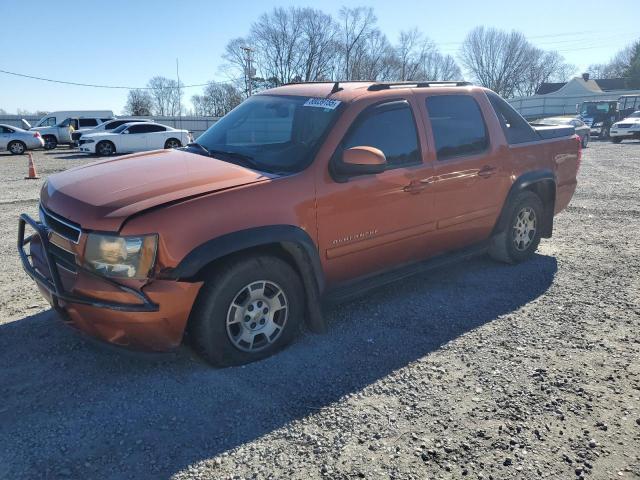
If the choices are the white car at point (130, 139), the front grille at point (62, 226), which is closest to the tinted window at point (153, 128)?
the white car at point (130, 139)

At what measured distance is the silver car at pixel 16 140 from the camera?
24156 millimetres

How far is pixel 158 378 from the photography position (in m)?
3.32

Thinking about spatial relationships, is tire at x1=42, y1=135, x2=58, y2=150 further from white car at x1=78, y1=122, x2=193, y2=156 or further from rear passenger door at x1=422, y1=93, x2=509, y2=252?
rear passenger door at x1=422, y1=93, x2=509, y2=252

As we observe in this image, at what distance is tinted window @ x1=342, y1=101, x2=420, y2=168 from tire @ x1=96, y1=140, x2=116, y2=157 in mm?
20352

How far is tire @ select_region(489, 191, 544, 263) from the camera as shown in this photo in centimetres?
538

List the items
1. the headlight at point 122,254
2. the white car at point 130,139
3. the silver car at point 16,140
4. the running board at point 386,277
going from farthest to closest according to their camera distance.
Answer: the silver car at point 16,140
the white car at point 130,139
the running board at point 386,277
the headlight at point 122,254

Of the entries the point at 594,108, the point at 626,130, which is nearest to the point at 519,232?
the point at 626,130

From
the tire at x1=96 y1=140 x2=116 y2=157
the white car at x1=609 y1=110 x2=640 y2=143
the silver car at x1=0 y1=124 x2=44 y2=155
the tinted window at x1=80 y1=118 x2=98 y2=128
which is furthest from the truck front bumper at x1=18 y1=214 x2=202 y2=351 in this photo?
the tinted window at x1=80 y1=118 x2=98 y2=128

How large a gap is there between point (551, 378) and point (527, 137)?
9.80 ft

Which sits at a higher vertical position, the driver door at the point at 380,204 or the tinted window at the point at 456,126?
the tinted window at the point at 456,126

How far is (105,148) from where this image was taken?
21.9m

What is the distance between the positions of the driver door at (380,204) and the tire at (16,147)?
25.6m

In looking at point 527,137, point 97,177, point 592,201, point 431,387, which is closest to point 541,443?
point 431,387

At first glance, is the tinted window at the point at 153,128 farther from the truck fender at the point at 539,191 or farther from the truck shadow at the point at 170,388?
the truck fender at the point at 539,191
